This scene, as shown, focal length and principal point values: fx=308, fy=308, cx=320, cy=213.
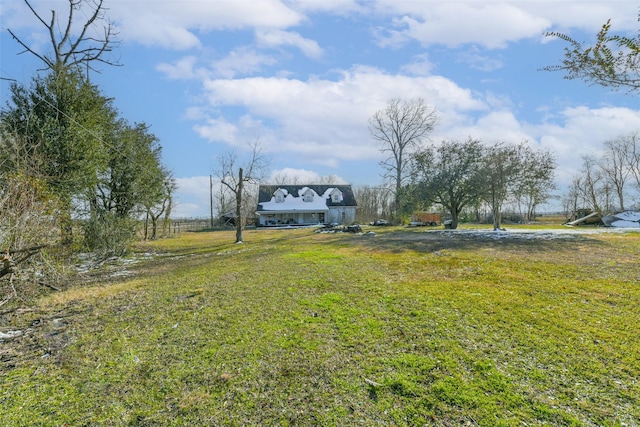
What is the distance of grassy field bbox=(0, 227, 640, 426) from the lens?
2.74 meters

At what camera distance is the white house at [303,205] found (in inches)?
1490

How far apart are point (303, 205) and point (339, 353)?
35.0 metres

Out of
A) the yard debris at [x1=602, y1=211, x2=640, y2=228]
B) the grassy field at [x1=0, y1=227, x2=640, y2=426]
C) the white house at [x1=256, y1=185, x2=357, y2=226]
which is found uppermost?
the white house at [x1=256, y1=185, x2=357, y2=226]

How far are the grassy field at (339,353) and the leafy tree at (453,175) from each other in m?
13.6

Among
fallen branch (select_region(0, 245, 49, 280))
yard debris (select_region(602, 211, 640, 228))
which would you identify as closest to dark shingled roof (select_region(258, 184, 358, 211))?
yard debris (select_region(602, 211, 640, 228))

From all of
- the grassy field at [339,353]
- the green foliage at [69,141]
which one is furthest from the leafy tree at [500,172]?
the green foliage at [69,141]

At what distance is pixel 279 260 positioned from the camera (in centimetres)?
1003

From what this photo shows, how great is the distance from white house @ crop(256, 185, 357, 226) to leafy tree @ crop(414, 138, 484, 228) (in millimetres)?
16511

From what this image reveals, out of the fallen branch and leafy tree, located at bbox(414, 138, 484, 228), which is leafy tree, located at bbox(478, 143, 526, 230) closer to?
leafy tree, located at bbox(414, 138, 484, 228)

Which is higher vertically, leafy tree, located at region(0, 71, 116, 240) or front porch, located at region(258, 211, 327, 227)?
leafy tree, located at region(0, 71, 116, 240)

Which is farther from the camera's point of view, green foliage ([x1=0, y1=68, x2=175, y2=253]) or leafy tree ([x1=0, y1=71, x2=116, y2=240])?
leafy tree ([x1=0, y1=71, x2=116, y2=240])

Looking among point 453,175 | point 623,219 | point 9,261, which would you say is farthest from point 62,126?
point 623,219

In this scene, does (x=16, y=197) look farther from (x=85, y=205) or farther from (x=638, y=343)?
(x=638, y=343)

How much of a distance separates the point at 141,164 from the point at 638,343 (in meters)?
19.6
